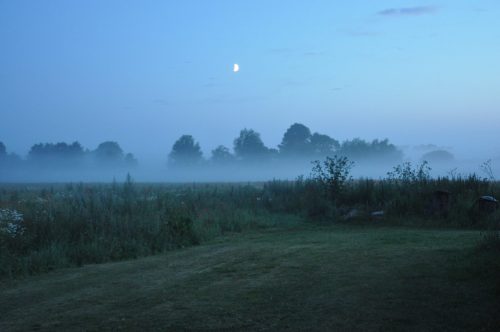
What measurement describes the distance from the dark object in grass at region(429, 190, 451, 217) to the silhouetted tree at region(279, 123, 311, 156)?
210ft

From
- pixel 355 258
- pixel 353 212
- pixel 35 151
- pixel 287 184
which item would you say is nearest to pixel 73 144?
pixel 35 151

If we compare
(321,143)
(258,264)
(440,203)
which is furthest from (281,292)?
(321,143)

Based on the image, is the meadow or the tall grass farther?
the tall grass

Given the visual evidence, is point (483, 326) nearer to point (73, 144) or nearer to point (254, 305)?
point (254, 305)

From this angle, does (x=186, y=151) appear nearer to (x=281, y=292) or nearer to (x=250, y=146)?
(x=250, y=146)

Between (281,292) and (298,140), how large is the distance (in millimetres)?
77482

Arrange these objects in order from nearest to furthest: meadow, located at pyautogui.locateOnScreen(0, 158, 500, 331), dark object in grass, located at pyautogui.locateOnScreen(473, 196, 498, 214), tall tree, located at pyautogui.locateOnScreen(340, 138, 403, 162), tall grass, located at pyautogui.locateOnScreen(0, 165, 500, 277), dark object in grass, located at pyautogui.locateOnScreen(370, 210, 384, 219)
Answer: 1. meadow, located at pyautogui.locateOnScreen(0, 158, 500, 331)
2. tall grass, located at pyautogui.locateOnScreen(0, 165, 500, 277)
3. dark object in grass, located at pyautogui.locateOnScreen(473, 196, 498, 214)
4. dark object in grass, located at pyautogui.locateOnScreen(370, 210, 384, 219)
5. tall tree, located at pyautogui.locateOnScreen(340, 138, 403, 162)

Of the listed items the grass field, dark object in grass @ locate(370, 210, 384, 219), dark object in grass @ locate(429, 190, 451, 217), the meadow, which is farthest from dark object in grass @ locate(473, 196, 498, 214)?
the grass field

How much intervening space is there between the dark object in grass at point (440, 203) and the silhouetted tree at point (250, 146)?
70.0 metres

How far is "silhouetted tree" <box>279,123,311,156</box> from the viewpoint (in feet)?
277

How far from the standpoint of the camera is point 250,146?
9075 cm

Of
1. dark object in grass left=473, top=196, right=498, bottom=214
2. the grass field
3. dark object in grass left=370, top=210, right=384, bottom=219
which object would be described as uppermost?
dark object in grass left=473, top=196, right=498, bottom=214

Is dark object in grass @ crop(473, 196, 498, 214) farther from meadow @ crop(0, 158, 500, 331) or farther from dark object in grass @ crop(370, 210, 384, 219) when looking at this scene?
dark object in grass @ crop(370, 210, 384, 219)

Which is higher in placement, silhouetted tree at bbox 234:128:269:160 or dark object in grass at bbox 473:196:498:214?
silhouetted tree at bbox 234:128:269:160
